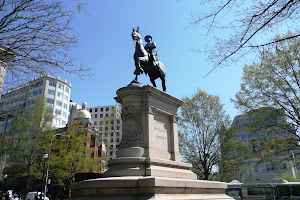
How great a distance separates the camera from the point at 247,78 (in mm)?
20125

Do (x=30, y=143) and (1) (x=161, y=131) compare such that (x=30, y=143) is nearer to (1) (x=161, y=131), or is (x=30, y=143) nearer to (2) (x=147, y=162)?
(1) (x=161, y=131)

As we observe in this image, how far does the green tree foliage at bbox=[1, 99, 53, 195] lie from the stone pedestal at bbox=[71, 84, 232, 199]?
78.2 ft

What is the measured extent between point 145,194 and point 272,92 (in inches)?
580

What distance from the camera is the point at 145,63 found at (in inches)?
490

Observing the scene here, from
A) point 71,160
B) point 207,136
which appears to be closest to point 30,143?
point 71,160

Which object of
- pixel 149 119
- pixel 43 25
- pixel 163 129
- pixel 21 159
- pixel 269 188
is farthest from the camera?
pixel 21 159

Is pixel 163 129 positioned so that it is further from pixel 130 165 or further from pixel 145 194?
pixel 145 194

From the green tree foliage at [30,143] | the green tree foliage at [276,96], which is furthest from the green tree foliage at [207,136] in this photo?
the green tree foliage at [30,143]

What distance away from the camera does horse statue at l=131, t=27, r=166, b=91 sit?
1230cm

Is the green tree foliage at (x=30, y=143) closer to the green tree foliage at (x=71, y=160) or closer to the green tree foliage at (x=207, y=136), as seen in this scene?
the green tree foliage at (x=71, y=160)

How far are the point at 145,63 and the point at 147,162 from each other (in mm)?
5207

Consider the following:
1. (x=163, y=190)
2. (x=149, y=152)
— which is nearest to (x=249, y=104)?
(x=149, y=152)

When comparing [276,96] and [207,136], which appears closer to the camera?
[276,96]

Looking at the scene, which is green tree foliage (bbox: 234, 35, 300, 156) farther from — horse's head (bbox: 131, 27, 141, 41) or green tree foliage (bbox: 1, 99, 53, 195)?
green tree foliage (bbox: 1, 99, 53, 195)
